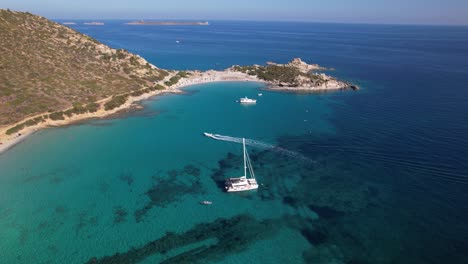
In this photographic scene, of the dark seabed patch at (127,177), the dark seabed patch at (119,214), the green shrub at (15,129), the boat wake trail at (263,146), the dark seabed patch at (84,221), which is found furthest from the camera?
the green shrub at (15,129)

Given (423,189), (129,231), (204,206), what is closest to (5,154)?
(129,231)

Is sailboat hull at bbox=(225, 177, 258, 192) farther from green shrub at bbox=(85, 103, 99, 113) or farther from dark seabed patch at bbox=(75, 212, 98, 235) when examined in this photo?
green shrub at bbox=(85, 103, 99, 113)

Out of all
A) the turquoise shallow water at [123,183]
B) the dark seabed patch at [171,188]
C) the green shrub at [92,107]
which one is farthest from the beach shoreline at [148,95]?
the dark seabed patch at [171,188]

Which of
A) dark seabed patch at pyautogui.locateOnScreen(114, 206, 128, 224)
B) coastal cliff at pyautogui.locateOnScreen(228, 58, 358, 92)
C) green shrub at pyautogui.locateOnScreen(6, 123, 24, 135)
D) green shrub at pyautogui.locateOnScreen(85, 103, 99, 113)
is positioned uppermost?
coastal cliff at pyautogui.locateOnScreen(228, 58, 358, 92)

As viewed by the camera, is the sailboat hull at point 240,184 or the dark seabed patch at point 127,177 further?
the dark seabed patch at point 127,177

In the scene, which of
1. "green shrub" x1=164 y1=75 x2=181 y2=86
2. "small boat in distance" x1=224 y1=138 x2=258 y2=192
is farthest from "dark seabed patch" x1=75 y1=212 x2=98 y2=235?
"green shrub" x1=164 y1=75 x2=181 y2=86

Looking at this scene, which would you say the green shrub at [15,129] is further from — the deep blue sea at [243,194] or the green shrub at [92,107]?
the green shrub at [92,107]
